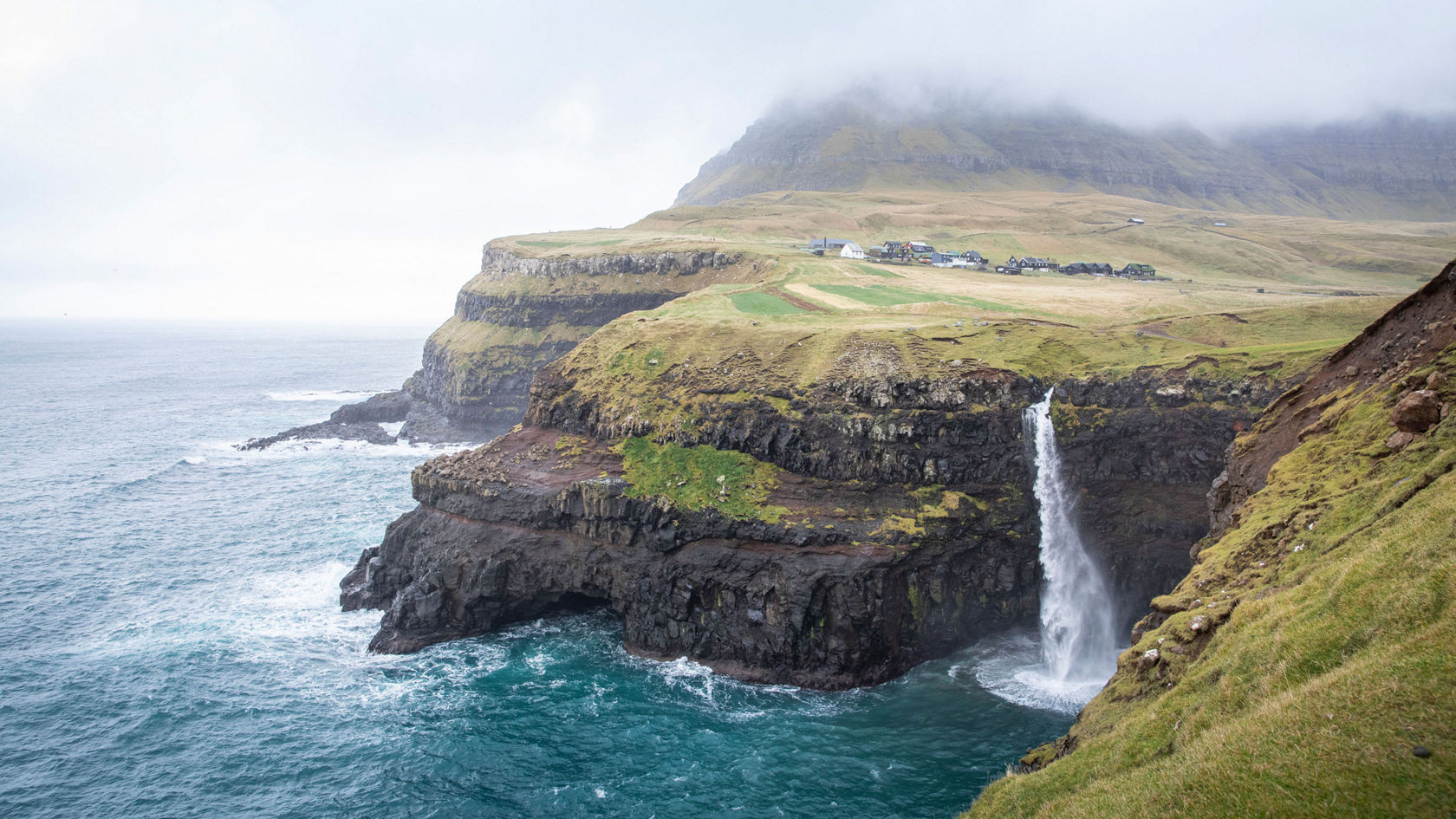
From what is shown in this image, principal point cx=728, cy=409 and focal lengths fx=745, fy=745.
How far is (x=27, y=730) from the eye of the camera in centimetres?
4350

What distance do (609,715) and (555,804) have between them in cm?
801

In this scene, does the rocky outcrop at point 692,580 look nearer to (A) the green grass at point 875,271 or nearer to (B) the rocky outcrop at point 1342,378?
(B) the rocky outcrop at point 1342,378

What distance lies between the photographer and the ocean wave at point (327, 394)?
16012 cm

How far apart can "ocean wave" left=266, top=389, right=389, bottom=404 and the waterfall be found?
141 meters

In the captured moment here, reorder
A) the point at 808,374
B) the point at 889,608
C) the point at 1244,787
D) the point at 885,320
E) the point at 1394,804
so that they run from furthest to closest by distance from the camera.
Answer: the point at 885,320 → the point at 808,374 → the point at 889,608 → the point at 1244,787 → the point at 1394,804

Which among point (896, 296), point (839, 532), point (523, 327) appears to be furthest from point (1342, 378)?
point (523, 327)

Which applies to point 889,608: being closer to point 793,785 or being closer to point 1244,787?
point 793,785

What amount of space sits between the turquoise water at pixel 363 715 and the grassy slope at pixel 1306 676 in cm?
1614

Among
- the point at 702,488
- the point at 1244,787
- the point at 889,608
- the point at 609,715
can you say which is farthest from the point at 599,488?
the point at 1244,787

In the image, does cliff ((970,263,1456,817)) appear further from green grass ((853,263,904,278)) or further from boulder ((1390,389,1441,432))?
green grass ((853,263,904,278))

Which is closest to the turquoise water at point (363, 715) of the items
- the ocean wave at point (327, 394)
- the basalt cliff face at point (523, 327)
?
the basalt cliff face at point (523, 327)

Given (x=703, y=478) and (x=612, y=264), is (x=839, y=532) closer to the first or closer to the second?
(x=703, y=478)

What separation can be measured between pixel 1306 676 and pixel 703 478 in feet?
142

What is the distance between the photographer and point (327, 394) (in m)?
166
